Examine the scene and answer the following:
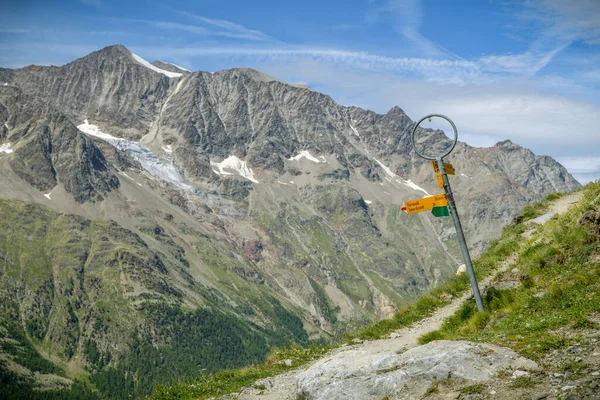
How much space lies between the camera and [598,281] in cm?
1331

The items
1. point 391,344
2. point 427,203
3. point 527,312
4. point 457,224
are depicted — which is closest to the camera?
point 527,312

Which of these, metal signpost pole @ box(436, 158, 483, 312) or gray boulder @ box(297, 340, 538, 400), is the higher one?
metal signpost pole @ box(436, 158, 483, 312)

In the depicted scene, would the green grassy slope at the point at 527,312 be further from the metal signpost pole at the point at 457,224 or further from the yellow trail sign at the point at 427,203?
the yellow trail sign at the point at 427,203

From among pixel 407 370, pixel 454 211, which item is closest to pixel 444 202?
pixel 454 211

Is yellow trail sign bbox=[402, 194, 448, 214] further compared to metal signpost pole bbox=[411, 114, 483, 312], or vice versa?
yellow trail sign bbox=[402, 194, 448, 214]

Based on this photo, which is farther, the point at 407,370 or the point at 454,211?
the point at 454,211

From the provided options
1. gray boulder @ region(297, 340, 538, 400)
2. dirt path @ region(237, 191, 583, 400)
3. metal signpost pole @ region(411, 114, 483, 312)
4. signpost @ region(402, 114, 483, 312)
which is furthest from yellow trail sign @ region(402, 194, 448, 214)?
gray boulder @ region(297, 340, 538, 400)

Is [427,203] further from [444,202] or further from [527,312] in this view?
[527,312]

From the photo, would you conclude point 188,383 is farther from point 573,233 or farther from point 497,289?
point 573,233

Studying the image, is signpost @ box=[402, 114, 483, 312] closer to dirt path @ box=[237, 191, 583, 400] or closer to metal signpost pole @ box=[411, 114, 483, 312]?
metal signpost pole @ box=[411, 114, 483, 312]

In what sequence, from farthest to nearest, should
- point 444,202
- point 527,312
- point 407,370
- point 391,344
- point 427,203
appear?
point 391,344 < point 427,203 < point 444,202 < point 527,312 < point 407,370

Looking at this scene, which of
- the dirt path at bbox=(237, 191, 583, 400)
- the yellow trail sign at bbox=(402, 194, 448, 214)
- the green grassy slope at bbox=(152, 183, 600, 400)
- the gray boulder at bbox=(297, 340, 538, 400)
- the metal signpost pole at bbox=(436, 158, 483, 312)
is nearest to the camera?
the gray boulder at bbox=(297, 340, 538, 400)

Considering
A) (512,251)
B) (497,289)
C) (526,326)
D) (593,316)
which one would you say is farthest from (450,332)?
(512,251)

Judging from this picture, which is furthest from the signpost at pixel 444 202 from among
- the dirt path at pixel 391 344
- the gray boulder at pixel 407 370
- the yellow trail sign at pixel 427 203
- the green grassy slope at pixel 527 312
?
the gray boulder at pixel 407 370
